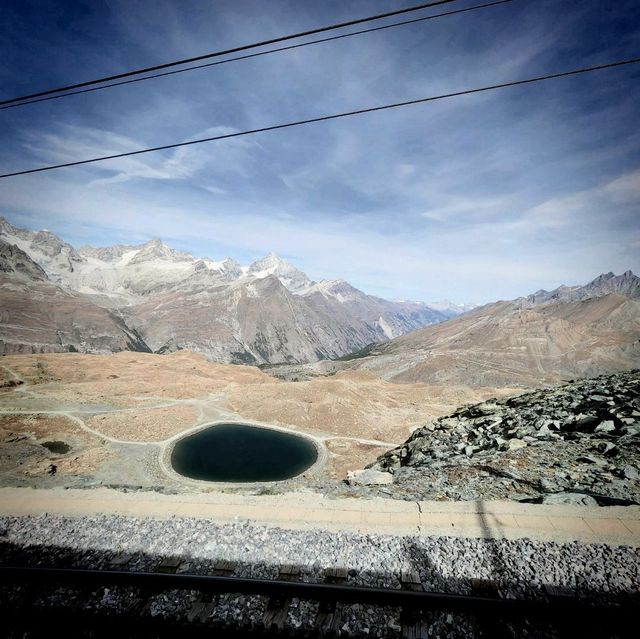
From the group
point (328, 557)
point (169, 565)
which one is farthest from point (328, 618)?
point (169, 565)

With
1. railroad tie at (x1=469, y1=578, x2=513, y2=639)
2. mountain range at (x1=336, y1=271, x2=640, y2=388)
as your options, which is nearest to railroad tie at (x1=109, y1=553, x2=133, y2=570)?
railroad tie at (x1=469, y1=578, x2=513, y2=639)

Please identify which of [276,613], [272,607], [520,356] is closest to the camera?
[276,613]

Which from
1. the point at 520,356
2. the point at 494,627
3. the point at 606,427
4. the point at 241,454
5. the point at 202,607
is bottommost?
the point at 241,454

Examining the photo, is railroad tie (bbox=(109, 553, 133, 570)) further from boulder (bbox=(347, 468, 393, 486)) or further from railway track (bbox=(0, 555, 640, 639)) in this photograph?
boulder (bbox=(347, 468, 393, 486))

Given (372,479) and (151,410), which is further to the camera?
(151,410)

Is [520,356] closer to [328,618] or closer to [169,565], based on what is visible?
[328,618]

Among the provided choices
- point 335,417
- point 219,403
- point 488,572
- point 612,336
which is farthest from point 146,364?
point 612,336

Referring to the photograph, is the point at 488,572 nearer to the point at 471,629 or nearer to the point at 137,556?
the point at 471,629
